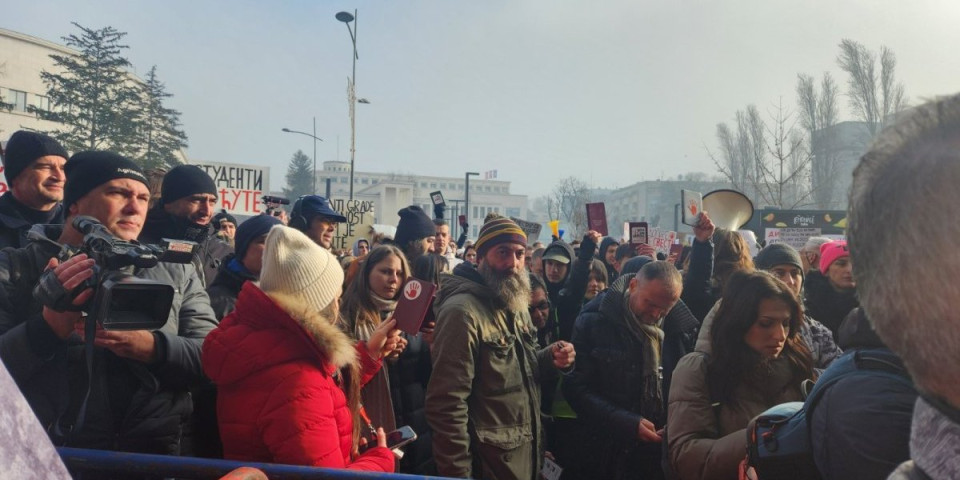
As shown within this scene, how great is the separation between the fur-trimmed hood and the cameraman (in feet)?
0.83

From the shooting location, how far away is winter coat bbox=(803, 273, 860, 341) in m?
4.57

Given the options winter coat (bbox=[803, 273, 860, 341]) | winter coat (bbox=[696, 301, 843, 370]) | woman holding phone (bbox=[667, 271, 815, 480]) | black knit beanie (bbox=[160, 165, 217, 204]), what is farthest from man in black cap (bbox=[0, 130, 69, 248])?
winter coat (bbox=[803, 273, 860, 341])

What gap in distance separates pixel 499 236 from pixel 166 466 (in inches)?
105

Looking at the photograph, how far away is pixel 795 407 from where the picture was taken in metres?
1.86

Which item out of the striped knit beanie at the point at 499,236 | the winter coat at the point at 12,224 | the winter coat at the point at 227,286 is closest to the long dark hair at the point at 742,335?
the striped knit beanie at the point at 499,236

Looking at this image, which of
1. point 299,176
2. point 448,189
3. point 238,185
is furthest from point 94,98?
point 448,189

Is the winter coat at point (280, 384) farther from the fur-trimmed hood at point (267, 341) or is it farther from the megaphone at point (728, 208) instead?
the megaphone at point (728, 208)

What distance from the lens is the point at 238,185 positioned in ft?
42.3

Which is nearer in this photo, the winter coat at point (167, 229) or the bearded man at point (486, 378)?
the bearded man at point (486, 378)

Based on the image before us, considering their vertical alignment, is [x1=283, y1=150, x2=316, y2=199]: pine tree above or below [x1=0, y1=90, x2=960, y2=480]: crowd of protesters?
above

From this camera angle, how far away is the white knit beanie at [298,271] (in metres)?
2.46

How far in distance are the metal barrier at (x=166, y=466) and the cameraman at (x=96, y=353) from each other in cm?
20

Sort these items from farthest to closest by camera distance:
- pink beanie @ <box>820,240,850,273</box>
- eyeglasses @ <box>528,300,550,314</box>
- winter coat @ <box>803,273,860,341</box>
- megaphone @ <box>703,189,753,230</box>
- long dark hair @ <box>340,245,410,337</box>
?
megaphone @ <box>703,189,753,230</box> → eyeglasses @ <box>528,300,550,314</box> → pink beanie @ <box>820,240,850,273</box> → winter coat @ <box>803,273,860,341</box> → long dark hair @ <box>340,245,410,337</box>

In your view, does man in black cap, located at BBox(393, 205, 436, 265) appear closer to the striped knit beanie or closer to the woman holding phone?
the striped knit beanie
